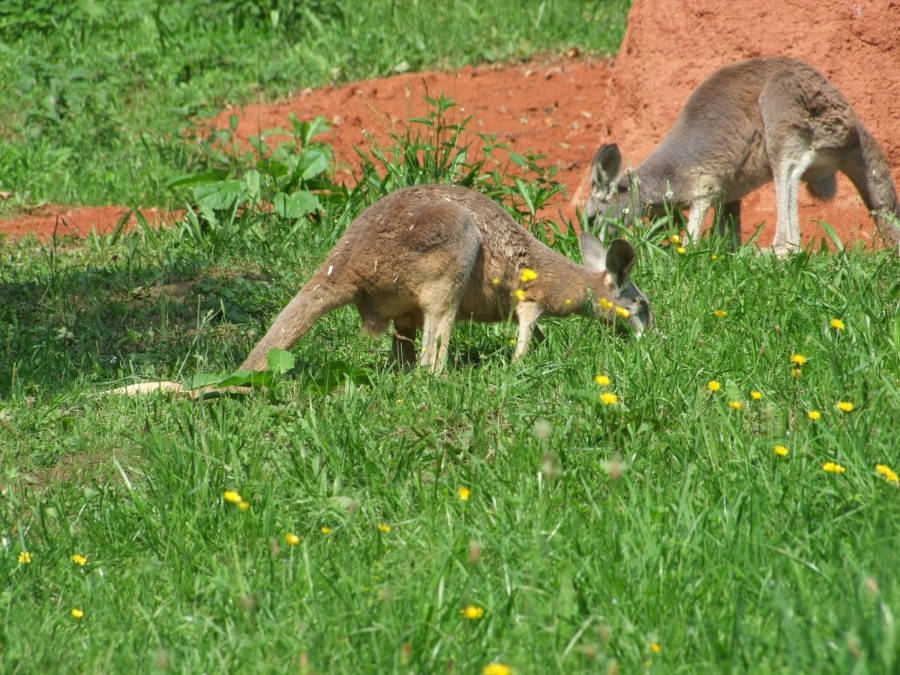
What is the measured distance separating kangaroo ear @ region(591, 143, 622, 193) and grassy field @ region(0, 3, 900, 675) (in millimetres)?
1663

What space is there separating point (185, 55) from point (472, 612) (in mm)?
9131

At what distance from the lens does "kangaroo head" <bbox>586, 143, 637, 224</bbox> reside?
7.97 metres

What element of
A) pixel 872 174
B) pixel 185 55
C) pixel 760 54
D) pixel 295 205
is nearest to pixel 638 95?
pixel 760 54

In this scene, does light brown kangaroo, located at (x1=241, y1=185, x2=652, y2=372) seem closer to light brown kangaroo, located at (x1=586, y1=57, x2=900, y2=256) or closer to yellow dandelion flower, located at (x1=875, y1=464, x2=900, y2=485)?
light brown kangaroo, located at (x1=586, y1=57, x2=900, y2=256)

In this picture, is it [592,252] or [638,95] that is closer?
[592,252]

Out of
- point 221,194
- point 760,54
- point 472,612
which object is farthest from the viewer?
point 760,54

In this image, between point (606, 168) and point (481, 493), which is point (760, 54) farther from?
point (481, 493)

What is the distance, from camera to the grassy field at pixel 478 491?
3.05 m

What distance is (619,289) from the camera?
6.16 m

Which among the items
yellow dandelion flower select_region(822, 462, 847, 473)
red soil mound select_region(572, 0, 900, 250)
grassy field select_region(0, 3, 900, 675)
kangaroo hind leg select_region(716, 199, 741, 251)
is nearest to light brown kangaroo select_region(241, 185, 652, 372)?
grassy field select_region(0, 3, 900, 675)

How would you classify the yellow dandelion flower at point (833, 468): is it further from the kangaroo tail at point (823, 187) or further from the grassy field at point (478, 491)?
the kangaroo tail at point (823, 187)

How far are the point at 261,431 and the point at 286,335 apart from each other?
0.77 m

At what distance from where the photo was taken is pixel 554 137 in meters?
9.81

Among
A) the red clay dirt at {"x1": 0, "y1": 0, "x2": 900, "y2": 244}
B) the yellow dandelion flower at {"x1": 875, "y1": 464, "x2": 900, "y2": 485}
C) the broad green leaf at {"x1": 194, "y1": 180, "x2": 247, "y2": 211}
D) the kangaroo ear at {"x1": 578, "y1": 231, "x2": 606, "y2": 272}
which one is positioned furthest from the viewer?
the red clay dirt at {"x1": 0, "y1": 0, "x2": 900, "y2": 244}
